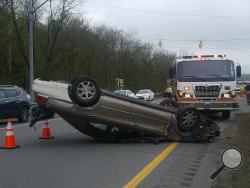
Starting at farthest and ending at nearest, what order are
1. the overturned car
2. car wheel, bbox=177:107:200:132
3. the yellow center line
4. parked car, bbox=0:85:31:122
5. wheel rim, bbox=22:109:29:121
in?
wheel rim, bbox=22:109:29:121
parked car, bbox=0:85:31:122
car wheel, bbox=177:107:200:132
the overturned car
the yellow center line

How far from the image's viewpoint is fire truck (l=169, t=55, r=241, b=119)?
19594 millimetres

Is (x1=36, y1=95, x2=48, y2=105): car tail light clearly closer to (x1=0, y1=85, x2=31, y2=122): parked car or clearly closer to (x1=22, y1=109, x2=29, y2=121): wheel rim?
(x1=0, y1=85, x2=31, y2=122): parked car

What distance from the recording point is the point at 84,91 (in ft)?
40.5

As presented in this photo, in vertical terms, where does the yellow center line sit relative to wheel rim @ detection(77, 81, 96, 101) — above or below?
below

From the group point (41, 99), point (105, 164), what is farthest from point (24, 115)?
point (105, 164)

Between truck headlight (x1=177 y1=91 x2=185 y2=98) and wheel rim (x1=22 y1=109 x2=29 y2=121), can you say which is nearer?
truck headlight (x1=177 y1=91 x2=185 y2=98)

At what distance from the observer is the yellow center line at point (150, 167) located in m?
8.03

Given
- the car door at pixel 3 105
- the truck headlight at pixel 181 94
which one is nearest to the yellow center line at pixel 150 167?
the truck headlight at pixel 181 94

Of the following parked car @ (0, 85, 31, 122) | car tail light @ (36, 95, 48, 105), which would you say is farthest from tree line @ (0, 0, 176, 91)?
car tail light @ (36, 95, 48, 105)

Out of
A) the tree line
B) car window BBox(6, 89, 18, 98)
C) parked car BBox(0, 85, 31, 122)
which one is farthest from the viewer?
the tree line

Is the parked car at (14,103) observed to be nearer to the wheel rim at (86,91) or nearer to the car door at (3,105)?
the car door at (3,105)

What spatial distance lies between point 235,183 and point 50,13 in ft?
137

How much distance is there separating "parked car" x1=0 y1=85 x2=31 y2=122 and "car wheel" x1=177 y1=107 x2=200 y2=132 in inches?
375

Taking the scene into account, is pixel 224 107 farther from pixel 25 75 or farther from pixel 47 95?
pixel 25 75
